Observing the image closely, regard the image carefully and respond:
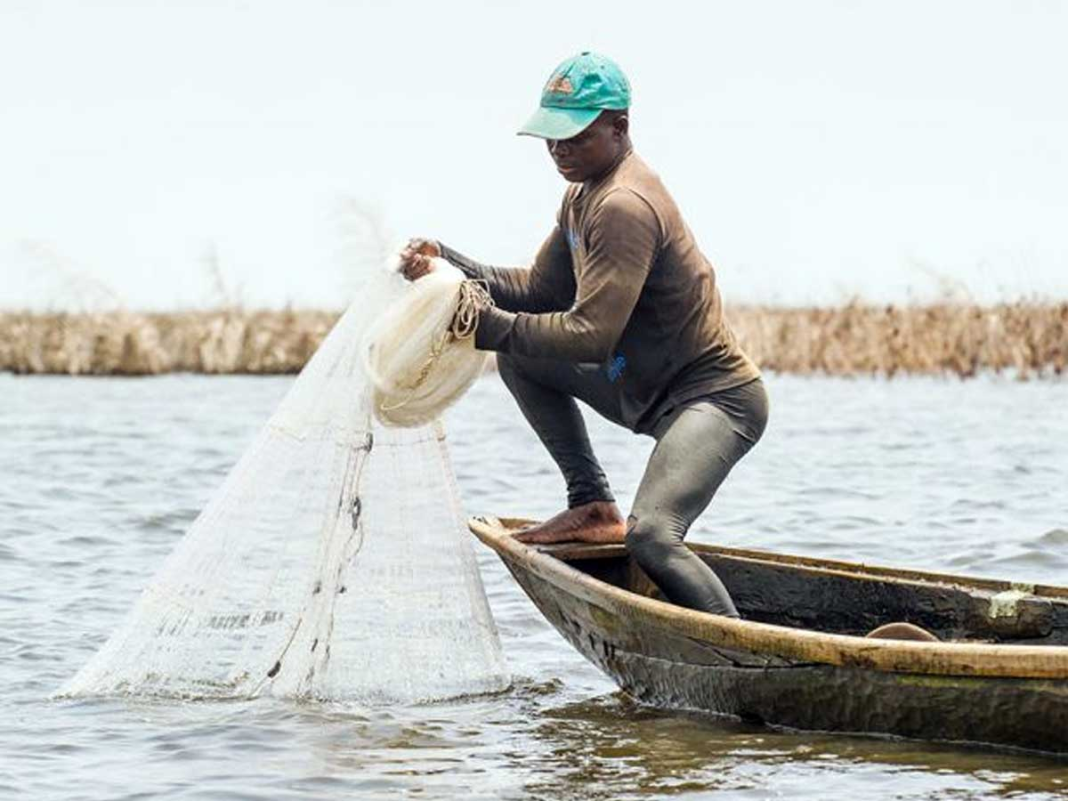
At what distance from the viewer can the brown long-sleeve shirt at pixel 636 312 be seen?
6547 millimetres

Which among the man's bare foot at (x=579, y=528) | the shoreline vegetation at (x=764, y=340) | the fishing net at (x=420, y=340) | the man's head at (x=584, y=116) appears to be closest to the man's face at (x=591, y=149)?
the man's head at (x=584, y=116)

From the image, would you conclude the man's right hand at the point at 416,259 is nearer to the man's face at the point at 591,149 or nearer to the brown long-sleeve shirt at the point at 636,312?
the brown long-sleeve shirt at the point at 636,312

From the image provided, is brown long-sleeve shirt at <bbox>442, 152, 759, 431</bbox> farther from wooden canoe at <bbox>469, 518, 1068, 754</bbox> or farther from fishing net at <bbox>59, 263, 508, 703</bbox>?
wooden canoe at <bbox>469, 518, 1068, 754</bbox>

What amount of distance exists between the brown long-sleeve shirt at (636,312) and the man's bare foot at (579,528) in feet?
1.37

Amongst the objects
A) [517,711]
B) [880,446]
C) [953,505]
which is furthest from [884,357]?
[517,711]

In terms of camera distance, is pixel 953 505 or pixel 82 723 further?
pixel 953 505

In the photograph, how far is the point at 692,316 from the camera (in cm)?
681

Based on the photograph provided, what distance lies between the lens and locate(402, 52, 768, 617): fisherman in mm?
6566

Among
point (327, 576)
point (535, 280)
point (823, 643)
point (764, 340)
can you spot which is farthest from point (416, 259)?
point (764, 340)

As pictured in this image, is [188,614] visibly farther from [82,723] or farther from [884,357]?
[884,357]

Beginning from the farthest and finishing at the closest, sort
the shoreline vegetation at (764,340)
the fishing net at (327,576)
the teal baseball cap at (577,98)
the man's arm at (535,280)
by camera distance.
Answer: the shoreline vegetation at (764,340), the man's arm at (535,280), the fishing net at (327,576), the teal baseball cap at (577,98)

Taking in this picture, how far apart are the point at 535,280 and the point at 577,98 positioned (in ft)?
2.80

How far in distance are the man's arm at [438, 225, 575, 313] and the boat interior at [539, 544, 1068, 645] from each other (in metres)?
0.79

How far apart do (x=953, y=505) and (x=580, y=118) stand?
8.20 m
